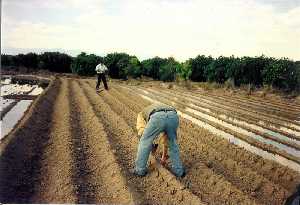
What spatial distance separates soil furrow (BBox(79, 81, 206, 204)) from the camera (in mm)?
5406

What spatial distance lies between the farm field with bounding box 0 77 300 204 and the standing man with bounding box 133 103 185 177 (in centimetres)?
16

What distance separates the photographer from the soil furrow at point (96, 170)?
211 inches

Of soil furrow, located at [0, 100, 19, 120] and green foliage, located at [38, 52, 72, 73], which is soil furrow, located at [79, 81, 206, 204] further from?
green foliage, located at [38, 52, 72, 73]

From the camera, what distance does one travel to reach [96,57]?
44406mm

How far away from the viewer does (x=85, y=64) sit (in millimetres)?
A: 43469

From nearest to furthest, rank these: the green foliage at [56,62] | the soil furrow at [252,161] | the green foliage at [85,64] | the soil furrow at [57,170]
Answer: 1. the soil furrow at [57,170]
2. the soil furrow at [252,161]
3. the green foliage at [85,64]
4. the green foliage at [56,62]

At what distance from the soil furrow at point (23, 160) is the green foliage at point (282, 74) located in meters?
14.9

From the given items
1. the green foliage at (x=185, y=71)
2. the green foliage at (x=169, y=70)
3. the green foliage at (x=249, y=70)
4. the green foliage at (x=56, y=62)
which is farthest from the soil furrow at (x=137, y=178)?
the green foliage at (x=56, y=62)

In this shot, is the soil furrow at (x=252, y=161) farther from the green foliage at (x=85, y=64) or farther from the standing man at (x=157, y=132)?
the green foliage at (x=85, y=64)

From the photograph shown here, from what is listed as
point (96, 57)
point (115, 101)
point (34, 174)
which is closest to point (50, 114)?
point (115, 101)

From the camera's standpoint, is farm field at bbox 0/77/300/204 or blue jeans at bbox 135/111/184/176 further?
blue jeans at bbox 135/111/184/176

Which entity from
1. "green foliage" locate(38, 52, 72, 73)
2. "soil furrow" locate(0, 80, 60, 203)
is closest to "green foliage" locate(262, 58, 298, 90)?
"soil furrow" locate(0, 80, 60, 203)

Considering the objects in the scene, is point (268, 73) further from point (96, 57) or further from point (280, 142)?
point (96, 57)

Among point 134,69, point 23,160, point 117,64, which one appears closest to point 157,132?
point 23,160
